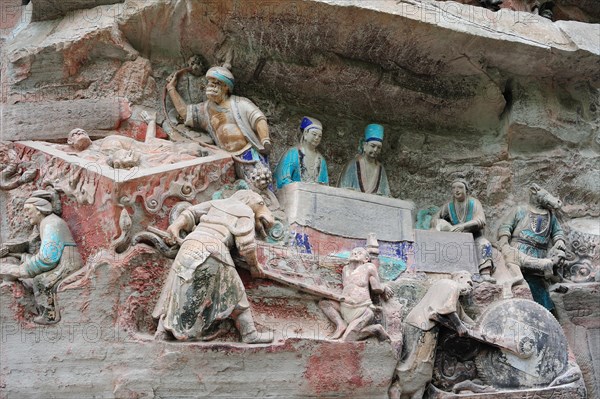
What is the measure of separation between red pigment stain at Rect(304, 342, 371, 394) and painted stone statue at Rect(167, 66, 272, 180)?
1572mm

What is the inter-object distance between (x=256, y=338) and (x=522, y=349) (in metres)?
1.95

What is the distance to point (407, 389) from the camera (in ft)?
20.1

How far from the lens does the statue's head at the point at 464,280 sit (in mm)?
6469

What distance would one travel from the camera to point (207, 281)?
5.65 meters

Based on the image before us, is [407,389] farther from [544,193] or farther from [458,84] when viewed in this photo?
[458,84]

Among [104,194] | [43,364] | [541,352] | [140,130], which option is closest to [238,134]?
[140,130]

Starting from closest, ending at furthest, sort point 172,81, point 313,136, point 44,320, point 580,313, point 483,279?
point 44,320 → point 483,279 → point 172,81 → point 313,136 → point 580,313

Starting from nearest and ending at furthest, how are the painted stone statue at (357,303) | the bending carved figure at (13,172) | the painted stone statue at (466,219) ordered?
the painted stone statue at (357,303) → the bending carved figure at (13,172) → the painted stone statue at (466,219)

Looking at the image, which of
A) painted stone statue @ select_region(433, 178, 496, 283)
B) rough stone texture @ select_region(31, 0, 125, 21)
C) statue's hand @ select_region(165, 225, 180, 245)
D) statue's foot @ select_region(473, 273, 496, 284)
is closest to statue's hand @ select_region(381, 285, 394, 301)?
statue's foot @ select_region(473, 273, 496, 284)

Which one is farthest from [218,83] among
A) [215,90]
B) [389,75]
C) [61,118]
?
[389,75]

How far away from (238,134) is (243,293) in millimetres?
1494

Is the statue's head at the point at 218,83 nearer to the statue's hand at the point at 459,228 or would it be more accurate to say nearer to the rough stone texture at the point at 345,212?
the rough stone texture at the point at 345,212

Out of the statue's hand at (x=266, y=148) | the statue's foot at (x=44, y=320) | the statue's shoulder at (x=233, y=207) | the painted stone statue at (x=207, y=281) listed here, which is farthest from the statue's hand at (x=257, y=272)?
the statue's foot at (x=44, y=320)

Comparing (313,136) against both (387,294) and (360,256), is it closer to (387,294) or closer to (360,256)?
(360,256)
